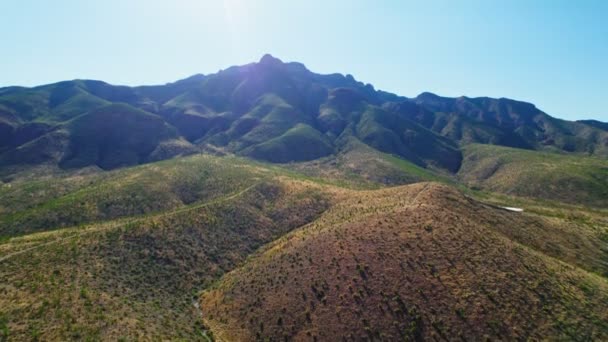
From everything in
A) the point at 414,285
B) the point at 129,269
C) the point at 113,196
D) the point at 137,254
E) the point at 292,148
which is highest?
the point at 414,285

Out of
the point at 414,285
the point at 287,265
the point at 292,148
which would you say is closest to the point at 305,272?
the point at 287,265

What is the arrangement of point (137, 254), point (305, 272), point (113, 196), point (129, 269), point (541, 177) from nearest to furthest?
Answer: point (305, 272)
point (129, 269)
point (137, 254)
point (113, 196)
point (541, 177)

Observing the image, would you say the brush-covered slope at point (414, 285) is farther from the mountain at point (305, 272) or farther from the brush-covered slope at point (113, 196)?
the brush-covered slope at point (113, 196)

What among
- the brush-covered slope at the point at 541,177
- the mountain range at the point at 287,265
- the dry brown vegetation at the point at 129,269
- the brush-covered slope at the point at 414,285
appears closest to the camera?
the dry brown vegetation at the point at 129,269

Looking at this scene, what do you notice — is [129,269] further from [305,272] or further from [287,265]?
[305,272]

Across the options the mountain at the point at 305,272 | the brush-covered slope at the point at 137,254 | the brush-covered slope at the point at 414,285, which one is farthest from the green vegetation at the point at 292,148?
the brush-covered slope at the point at 414,285

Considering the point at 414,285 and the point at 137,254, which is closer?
the point at 414,285

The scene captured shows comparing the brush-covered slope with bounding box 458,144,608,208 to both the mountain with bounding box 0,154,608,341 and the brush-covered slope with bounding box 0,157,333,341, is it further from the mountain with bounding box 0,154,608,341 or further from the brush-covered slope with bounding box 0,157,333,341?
the brush-covered slope with bounding box 0,157,333,341
